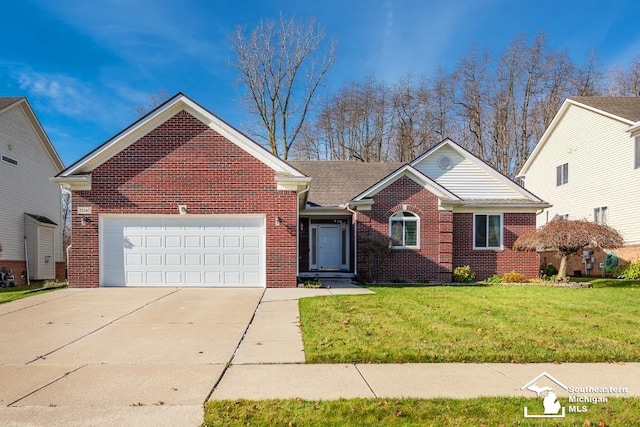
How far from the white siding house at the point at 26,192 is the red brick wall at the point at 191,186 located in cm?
882

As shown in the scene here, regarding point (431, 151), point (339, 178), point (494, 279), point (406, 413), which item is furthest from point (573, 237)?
point (406, 413)

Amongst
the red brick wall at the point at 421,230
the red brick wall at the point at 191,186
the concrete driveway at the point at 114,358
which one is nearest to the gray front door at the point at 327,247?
the red brick wall at the point at 421,230

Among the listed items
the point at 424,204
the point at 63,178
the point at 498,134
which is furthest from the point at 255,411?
the point at 498,134

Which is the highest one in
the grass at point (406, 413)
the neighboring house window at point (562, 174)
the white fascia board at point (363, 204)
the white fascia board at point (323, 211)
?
the neighboring house window at point (562, 174)

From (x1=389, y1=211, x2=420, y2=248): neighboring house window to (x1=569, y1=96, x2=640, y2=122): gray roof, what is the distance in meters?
10.9

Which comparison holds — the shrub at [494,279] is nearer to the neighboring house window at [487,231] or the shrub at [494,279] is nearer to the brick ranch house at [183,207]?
the neighboring house window at [487,231]

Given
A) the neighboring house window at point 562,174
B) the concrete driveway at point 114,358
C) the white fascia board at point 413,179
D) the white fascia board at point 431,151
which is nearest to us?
the concrete driveway at point 114,358

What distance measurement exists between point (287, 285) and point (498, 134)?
88.5 feet

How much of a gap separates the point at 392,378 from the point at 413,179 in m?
11.8

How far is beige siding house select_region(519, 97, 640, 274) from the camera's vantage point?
1861 centimetres

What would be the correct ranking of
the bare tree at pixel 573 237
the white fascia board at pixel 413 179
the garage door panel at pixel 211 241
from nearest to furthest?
the garage door panel at pixel 211 241, the bare tree at pixel 573 237, the white fascia board at pixel 413 179

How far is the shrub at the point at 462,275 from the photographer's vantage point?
16688mm

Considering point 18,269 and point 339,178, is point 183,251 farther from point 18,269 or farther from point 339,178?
point 18,269

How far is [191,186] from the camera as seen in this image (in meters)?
13.5
